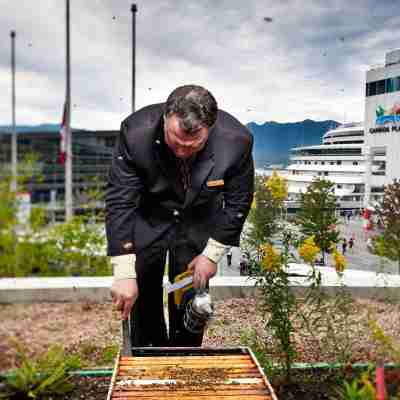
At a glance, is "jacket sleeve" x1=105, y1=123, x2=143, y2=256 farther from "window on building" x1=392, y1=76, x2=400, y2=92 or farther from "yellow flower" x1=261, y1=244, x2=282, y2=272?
"window on building" x1=392, y1=76, x2=400, y2=92

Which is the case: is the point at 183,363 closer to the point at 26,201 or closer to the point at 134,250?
the point at 134,250

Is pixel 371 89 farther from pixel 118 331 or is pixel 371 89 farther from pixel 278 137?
pixel 118 331

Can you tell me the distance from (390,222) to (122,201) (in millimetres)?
1010

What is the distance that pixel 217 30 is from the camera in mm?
2350

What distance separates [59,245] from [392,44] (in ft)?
13.4

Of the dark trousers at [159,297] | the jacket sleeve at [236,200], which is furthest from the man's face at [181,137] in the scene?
the dark trousers at [159,297]

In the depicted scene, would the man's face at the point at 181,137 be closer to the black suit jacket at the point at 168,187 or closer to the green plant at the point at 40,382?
the black suit jacket at the point at 168,187

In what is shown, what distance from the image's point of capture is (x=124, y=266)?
1971 mm

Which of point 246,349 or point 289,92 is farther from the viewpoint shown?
point 289,92

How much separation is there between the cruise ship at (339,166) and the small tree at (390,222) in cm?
4

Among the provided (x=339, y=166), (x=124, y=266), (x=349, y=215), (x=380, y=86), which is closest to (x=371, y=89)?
(x=380, y=86)

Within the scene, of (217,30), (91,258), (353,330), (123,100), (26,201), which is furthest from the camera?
(26,201)

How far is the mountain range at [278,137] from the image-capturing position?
6.89 ft

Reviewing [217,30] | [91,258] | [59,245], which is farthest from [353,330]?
[59,245]
